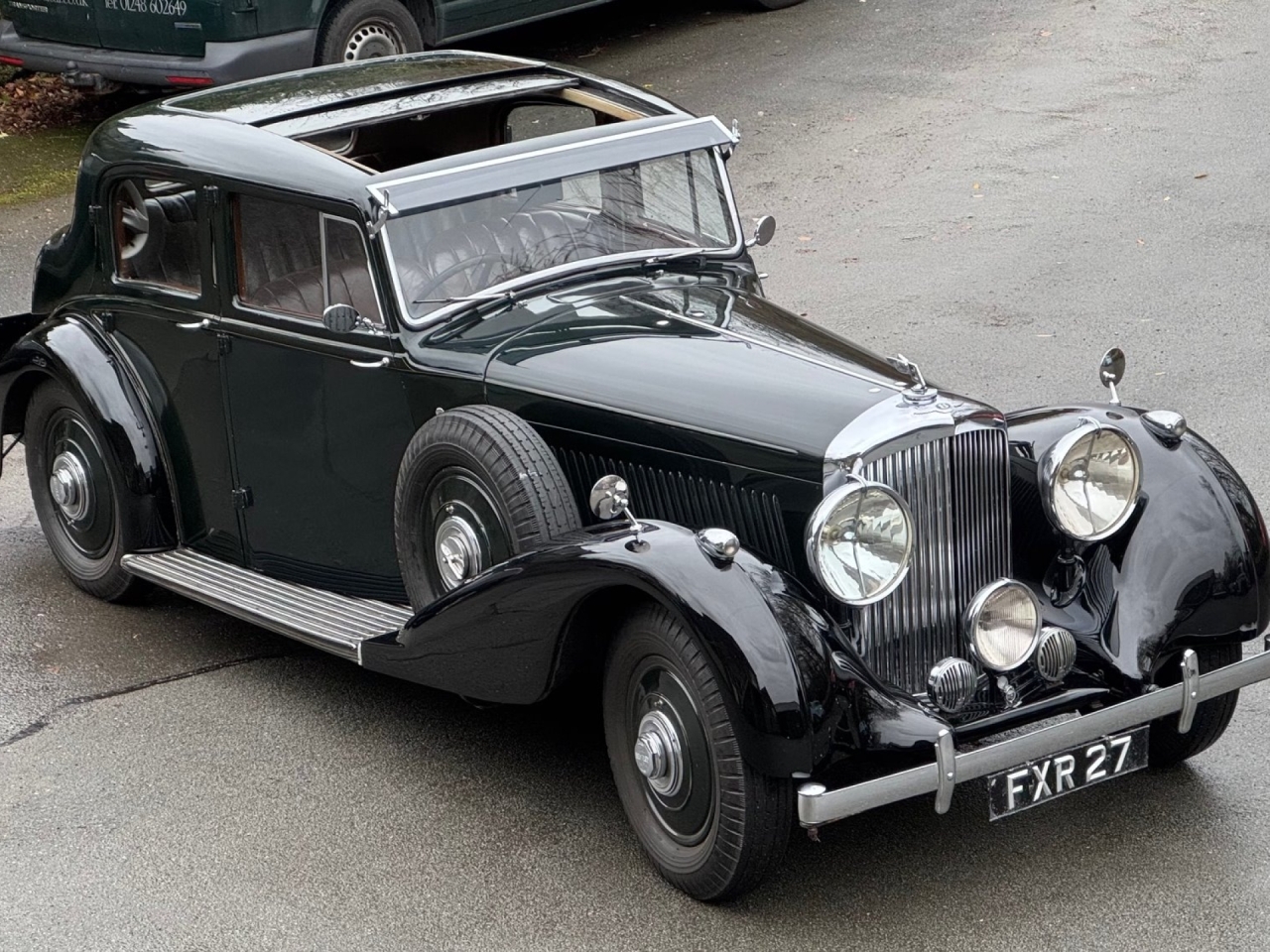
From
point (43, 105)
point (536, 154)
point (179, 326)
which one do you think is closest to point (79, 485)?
point (179, 326)

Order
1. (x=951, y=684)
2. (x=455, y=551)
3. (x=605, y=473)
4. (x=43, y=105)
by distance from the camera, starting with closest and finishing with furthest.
A: (x=951, y=684) < (x=605, y=473) < (x=455, y=551) < (x=43, y=105)

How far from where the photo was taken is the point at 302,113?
18.0 feet

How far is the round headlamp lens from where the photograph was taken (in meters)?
4.11

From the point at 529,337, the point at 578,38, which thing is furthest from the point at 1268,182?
the point at 529,337

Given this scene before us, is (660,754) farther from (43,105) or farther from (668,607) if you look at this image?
(43,105)

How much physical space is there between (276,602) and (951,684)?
2.34 metres

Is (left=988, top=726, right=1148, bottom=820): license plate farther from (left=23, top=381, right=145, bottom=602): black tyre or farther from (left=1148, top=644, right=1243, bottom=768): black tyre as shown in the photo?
(left=23, top=381, right=145, bottom=602): black tyre

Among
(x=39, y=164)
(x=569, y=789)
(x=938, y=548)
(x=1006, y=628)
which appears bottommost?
(x=569, y=789)

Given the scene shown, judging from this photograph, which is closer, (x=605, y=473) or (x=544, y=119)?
(x=605, y=473)

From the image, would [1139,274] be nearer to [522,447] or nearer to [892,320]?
[892,320]

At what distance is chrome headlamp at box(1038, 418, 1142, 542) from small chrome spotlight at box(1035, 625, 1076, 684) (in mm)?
318

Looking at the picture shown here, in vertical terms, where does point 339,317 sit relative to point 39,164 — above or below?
above

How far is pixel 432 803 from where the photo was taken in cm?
467

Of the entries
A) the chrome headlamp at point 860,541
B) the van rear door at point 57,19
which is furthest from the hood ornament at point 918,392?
the van rear door at point 57,19
